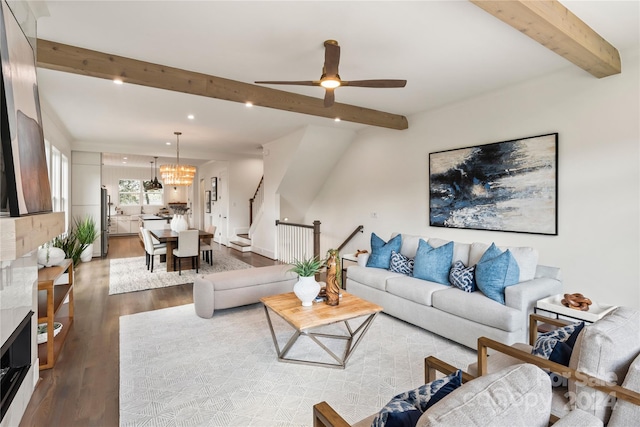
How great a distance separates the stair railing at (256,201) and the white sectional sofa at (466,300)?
4.92 meters

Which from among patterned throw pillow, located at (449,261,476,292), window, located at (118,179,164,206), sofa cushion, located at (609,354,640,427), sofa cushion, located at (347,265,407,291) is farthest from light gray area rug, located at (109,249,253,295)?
window, located at (118,179,164,206)

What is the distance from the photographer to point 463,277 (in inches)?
132

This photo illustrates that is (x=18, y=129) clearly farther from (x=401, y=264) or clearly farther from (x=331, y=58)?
(x=401, y=264)

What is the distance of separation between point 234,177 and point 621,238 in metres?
8.43

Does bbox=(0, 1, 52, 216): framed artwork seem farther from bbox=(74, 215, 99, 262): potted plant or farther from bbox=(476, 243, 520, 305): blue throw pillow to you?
bbox=(74, 215, 99, 262): potted plant

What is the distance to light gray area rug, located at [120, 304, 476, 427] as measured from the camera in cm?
213

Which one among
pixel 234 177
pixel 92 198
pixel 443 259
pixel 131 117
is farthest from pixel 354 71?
pixel 92 198

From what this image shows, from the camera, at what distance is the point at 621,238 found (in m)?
3.18

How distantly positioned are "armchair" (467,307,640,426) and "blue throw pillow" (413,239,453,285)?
6.64ft

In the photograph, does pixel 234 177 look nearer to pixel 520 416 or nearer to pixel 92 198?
pixel 92 198

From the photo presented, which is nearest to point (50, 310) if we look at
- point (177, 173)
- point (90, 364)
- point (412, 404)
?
point (90, 364)

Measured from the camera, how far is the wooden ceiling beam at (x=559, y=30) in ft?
6.74

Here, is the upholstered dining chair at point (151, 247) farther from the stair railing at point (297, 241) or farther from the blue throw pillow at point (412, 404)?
the blue throw pillow at point (412, 404)

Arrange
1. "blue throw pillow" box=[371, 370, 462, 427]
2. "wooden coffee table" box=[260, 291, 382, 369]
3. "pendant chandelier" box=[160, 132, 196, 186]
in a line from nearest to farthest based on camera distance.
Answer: "blue throw pillow" box=[371, 370, 462, 427] < "wooden coffee table" box=[260, 291, 382, 369] < "pendant chandelier" box=[160, 132, 196, 186]
